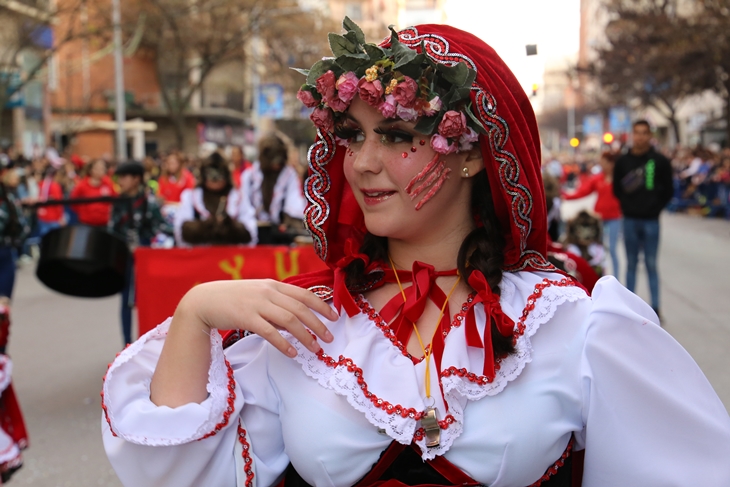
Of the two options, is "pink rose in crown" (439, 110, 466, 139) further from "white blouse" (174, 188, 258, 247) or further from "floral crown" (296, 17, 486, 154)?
"white blouse" (174, 188, 258, 247)

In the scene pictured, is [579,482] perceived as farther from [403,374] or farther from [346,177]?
[346,177]

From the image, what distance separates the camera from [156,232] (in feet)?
24.1

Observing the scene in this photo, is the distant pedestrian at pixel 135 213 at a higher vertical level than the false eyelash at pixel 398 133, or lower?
lower

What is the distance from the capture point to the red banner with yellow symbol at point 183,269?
5793 mm

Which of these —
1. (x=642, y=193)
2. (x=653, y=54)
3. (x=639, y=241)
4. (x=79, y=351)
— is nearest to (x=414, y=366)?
(x=79, y=351)

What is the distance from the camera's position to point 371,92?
172 cm

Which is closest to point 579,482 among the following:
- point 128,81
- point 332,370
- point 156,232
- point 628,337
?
point 628,337

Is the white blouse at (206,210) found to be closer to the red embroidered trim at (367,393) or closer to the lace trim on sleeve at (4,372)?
the lace trim on sleeve at (4,372)

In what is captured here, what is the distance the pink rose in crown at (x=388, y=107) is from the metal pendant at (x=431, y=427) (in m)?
0.68

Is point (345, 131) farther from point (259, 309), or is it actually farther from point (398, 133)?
point (259, 309)

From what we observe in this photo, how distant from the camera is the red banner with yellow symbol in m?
5.79

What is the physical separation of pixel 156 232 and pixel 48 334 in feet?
5.86

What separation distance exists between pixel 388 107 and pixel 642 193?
7052mm

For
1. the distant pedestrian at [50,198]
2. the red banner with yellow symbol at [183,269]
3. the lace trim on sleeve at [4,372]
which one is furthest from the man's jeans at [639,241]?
the distant pedestrian at [50,198]
